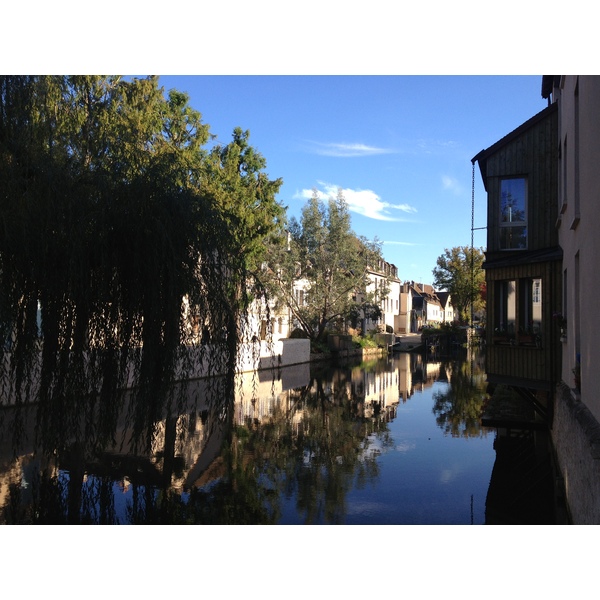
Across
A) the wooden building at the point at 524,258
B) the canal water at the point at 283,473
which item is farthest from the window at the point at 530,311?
the canal water at the point at 283,473

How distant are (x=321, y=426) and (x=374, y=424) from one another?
1.46m

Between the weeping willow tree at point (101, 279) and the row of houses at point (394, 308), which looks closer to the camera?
the weeping willow tree at point (101, 279)

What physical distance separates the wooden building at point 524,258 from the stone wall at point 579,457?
6.94 feet

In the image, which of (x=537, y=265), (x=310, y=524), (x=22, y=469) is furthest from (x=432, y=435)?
(x=22, y=469)

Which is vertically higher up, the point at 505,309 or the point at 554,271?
the point at 554,271

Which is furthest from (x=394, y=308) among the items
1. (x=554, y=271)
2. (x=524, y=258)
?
(x=554, y=271)

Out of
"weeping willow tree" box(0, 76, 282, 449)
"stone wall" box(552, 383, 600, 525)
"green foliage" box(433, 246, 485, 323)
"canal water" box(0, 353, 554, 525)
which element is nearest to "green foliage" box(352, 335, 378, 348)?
"green foliage" box(433, 246, 485, 323)

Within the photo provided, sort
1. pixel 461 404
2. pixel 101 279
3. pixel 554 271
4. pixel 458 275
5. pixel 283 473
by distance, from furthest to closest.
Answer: pixel 458 275 < pixel 461 404 < pixel 554 271 < pixel 283 473 < pixel 101 279

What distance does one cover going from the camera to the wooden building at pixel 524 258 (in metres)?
11.5

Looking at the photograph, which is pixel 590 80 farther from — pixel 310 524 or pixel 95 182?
pixel 310 524

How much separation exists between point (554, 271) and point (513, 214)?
254 cm

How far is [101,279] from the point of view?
603 cm

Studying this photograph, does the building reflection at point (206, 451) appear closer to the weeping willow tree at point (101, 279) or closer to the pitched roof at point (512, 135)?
the weeping willow tree at point (101, 279)

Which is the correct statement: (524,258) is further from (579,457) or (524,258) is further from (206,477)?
(206,477)
